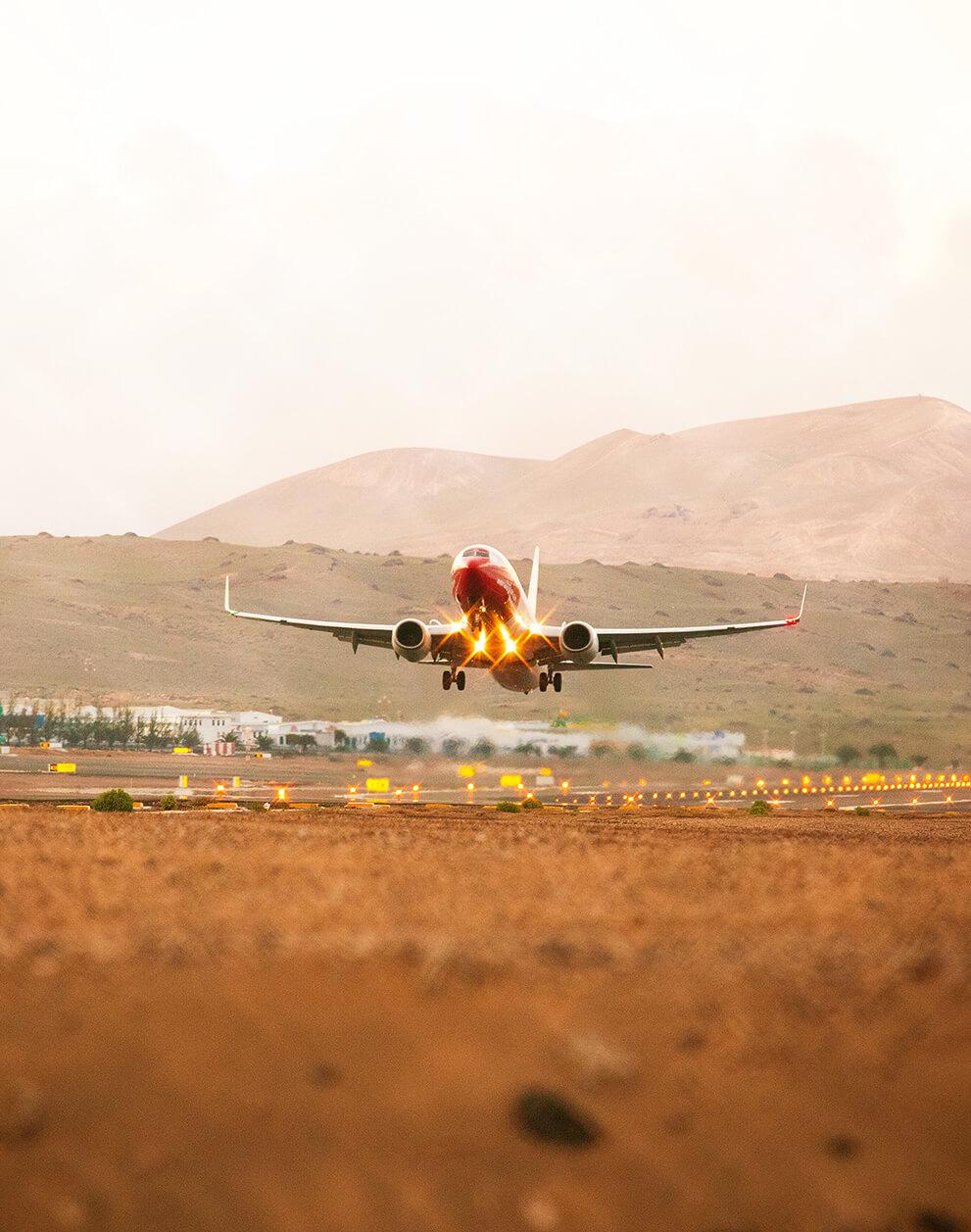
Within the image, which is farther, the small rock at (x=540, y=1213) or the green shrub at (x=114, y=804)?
the green shrub at (x=114, y=804)

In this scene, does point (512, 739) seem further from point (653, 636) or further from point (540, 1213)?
point (540, 1213)

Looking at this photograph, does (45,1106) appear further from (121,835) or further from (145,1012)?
(121,835)

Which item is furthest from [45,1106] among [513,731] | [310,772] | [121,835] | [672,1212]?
[310,772]

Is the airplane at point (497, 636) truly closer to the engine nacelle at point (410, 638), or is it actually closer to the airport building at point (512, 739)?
the engine nacelle at point (410, 638)

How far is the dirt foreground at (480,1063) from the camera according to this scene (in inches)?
272

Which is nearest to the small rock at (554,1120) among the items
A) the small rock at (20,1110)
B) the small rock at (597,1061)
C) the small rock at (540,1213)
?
the small rock at (597,1061)

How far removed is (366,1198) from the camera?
684 centimetres

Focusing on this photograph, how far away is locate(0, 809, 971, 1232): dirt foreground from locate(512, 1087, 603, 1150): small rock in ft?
0.07

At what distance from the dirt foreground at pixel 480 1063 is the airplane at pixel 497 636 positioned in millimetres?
32472

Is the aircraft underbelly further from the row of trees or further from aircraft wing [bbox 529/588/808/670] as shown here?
the row of trees

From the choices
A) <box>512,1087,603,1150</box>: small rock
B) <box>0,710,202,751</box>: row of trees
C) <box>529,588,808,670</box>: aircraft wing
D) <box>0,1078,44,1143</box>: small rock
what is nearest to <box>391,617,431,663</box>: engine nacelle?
<box>529,588,808,670</box>: aircraft wing

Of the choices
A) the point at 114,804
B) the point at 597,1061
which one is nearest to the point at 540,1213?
the point at 597,1061

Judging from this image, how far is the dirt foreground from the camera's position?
691 centimetres

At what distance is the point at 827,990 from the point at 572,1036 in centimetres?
252
